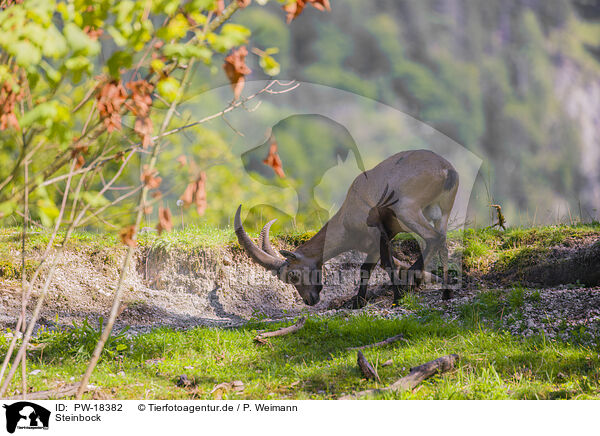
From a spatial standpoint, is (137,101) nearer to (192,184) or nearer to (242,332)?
(192,184)

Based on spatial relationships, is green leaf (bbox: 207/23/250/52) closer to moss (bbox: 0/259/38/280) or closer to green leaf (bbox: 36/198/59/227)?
green leaf (bbox: 36/198/59/227)

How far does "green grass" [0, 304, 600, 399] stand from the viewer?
3158 mm

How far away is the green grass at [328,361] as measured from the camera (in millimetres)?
3158

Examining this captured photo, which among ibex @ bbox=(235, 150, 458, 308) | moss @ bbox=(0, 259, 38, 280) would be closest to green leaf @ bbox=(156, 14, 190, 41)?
ibex @ bbox=(235, 150, 458, 308)

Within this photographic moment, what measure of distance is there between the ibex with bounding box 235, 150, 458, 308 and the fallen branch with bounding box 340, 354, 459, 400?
7.95 feet

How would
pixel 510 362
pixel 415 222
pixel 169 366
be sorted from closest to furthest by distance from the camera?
pixel 510 362 → pixel 169 366 → pixel 415 222

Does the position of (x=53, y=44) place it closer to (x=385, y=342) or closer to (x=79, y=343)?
(x=79, y=343)

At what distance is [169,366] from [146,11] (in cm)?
269

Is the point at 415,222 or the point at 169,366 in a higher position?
the point at 415,222

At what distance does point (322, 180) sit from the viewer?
278 inches

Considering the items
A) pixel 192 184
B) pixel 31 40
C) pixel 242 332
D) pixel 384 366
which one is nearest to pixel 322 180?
pixel 242 332

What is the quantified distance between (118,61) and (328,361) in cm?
271
